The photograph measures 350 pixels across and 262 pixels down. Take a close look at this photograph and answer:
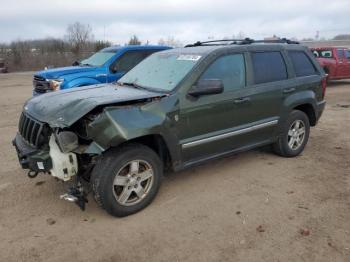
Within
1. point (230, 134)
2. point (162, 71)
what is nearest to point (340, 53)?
point (230, 134)

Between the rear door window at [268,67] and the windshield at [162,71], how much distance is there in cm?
99

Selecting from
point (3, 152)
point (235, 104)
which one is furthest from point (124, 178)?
point (3, 152)

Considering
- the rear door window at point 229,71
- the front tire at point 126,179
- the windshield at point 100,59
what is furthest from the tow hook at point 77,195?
the windshield at point 100,59

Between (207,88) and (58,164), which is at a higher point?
(207,88)

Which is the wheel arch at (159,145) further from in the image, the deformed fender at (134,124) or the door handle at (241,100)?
the door handle at (241,100)

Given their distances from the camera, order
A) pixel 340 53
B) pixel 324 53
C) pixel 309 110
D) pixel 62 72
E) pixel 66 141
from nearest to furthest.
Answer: pixel 66 141
pixel 309 110
pixel 62 72
pixel 340 53
pixel 324 53

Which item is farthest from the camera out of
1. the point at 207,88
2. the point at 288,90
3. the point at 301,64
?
the point at 301,64

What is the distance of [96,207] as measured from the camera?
422cm

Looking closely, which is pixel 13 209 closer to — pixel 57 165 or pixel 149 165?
pixel 57 165

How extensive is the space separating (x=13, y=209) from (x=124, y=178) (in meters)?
1.40

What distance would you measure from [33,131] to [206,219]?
213 centimetres

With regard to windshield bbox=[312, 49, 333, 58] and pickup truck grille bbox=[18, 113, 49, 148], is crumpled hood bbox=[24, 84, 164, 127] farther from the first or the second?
windshield bbox=[312, 49, 333, 58]

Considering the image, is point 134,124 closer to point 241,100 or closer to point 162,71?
point 162,71

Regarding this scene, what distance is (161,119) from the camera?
159 inches
